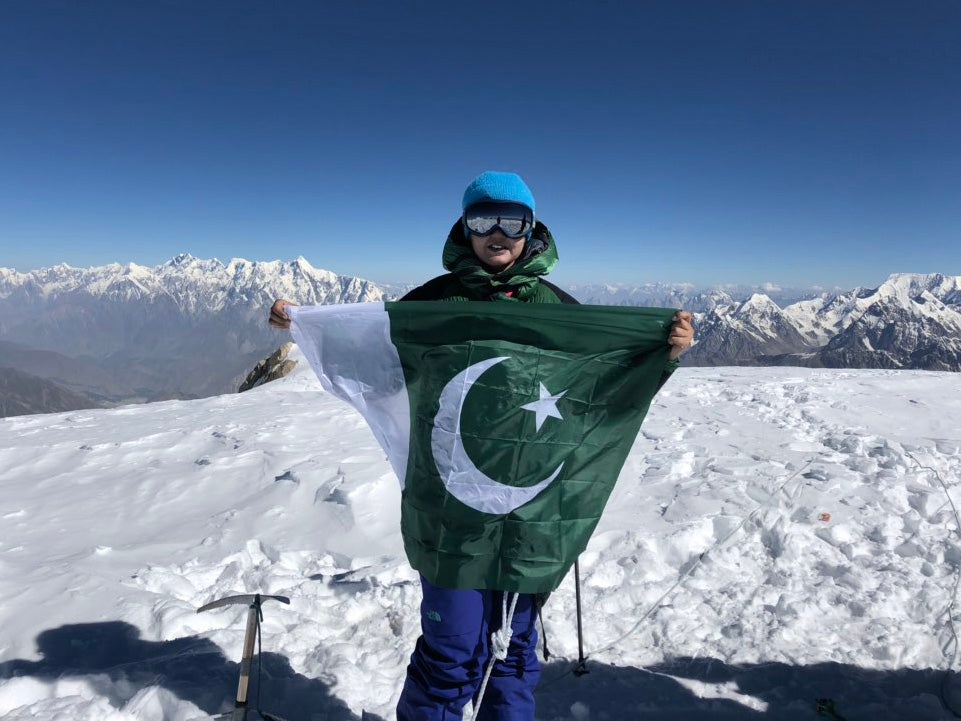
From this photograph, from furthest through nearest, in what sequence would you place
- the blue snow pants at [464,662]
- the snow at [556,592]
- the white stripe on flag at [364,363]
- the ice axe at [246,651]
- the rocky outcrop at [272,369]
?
the rocky outcrop at [272,369] < the snow at [556,592] < the white stripe on flag at [364,363] < the ice axe at [246,651] < the blue snow pants at [464,662]

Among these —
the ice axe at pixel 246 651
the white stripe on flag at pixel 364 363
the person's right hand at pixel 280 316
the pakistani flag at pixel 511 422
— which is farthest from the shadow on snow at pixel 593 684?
the person's right hand at pixel 280 316

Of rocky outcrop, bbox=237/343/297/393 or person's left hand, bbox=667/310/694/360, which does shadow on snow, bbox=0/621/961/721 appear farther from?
rocky outcrop, bbox=237/343/297/393

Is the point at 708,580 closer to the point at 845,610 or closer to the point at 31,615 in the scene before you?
the point at 845,610

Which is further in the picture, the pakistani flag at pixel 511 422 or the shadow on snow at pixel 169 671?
the shadow on snow at pixel 169 671

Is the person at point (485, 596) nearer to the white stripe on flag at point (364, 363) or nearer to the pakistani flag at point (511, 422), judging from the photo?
the pakistani flag at point (511, 422)

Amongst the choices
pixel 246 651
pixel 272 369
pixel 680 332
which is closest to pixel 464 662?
pixel 246 651

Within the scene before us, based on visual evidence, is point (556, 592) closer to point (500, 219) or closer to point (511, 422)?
point (511, 422)

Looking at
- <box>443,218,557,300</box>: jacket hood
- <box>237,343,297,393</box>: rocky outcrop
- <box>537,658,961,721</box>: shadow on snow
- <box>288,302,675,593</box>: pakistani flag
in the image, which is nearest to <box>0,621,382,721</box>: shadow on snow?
<box>537,658,961,721</box>: shadow on snow
